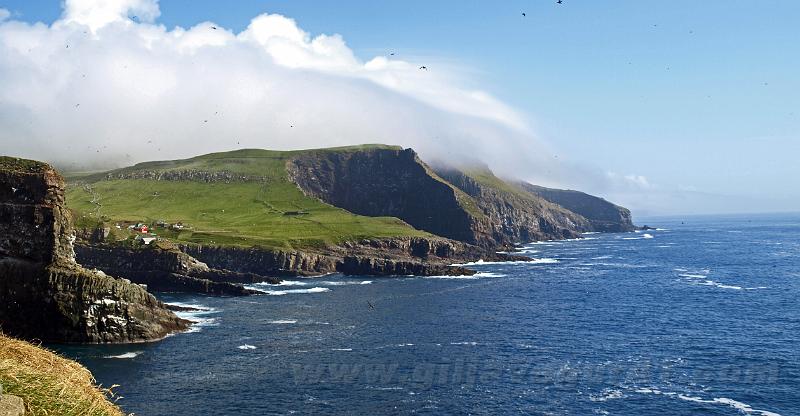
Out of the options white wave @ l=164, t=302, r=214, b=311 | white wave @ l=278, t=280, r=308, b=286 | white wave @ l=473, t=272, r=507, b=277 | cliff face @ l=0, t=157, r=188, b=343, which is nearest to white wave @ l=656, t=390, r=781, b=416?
cliff face @ l=0, t=157, r=188, b=343

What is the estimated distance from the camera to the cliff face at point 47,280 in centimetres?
8931

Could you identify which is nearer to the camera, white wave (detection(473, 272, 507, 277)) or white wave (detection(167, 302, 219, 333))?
white wave (detection(167, 302, 219, 333))

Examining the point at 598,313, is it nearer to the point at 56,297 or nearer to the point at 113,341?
the point at 113,341

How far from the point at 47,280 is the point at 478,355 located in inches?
2608

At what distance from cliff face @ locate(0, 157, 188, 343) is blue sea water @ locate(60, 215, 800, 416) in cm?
526

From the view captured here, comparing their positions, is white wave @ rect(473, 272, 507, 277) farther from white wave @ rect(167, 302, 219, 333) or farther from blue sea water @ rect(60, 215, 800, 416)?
white wave @ rect(167, 302, 219, 333)

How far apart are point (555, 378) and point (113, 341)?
68.0 meters

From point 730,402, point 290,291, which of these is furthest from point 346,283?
point 730,402

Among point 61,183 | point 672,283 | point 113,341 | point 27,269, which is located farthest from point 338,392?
point 672,283

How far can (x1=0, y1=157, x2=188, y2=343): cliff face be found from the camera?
89.3 m

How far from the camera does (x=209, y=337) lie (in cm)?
9806

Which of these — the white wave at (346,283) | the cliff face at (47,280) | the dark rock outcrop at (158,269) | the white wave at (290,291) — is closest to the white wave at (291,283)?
the dark rock outcrop at (158,269)

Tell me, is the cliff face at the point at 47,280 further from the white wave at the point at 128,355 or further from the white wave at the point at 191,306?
the white wave at the point at 191,306

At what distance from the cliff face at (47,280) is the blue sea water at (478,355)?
526 centimetres
